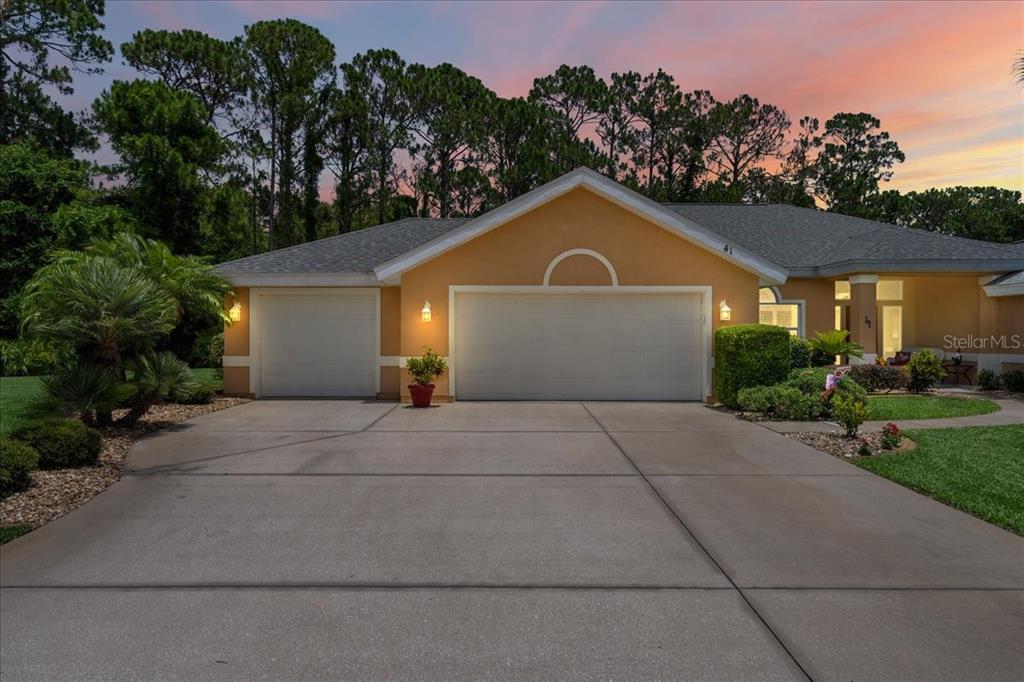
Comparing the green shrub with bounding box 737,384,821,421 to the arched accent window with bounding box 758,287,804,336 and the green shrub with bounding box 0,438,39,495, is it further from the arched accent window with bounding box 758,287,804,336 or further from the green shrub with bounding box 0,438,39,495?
the green shrub with bounding box 0,438,39,495

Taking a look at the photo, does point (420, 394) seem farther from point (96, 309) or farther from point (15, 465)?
point (15, 465)

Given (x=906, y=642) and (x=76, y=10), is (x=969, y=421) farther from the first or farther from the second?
(x=76, y=10)

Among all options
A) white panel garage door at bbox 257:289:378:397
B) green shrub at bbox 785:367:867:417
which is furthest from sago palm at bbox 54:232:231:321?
green shrub at bbox 785:367:867:417

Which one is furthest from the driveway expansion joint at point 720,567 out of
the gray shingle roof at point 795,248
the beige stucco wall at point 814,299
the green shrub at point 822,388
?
the beige stucco wall at point 814,299

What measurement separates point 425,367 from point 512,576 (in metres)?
8.56

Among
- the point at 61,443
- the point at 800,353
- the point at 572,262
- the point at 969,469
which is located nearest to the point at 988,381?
the point at 800,353

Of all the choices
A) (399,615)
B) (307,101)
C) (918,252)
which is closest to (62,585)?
(399,615)

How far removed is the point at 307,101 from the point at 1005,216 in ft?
146

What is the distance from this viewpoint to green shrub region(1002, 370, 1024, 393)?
14.4 m

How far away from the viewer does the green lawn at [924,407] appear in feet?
36.5

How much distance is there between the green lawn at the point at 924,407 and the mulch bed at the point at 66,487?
11.9 metres

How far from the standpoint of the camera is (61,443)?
274 inches

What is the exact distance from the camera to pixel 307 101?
3166 cm

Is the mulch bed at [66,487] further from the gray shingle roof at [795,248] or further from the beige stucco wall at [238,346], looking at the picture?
the gray shingle roof at [795,248]
